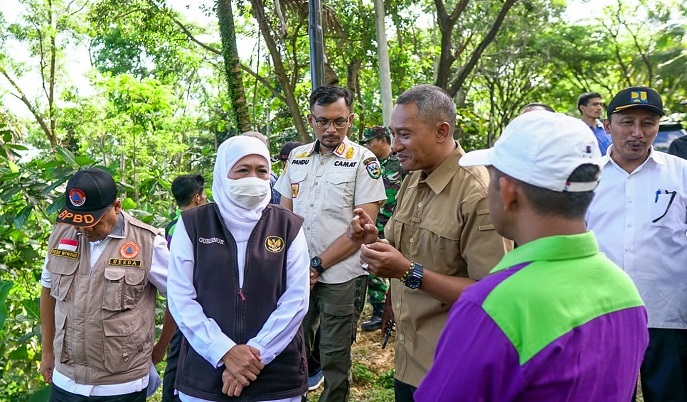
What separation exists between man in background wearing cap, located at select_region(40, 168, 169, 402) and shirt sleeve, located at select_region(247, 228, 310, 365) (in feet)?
2.41

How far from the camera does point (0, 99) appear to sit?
65.3ft

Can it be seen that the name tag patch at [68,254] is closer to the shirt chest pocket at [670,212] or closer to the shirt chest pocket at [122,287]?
the shirt chest pocket at [122,287]

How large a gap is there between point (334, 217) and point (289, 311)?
1399mm

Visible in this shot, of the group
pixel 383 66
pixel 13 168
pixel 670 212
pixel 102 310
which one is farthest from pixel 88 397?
pixel 383 66

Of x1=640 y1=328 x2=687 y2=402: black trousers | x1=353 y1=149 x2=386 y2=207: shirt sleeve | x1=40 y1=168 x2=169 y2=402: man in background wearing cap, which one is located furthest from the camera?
x1=353 y1=149 x2=386 y2=207: shirt sleeve

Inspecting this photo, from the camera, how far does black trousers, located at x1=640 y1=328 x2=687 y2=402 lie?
316 centimetres

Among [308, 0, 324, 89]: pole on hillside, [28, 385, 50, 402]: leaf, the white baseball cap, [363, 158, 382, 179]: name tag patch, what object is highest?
[308, 0, 324, 89]: pole on hillside

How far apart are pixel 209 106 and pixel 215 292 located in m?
20.9

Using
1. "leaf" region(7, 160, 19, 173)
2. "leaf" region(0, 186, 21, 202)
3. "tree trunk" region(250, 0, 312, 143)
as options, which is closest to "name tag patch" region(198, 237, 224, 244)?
"leaf" region(0, 186, 21, 202)

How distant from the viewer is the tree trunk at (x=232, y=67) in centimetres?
887

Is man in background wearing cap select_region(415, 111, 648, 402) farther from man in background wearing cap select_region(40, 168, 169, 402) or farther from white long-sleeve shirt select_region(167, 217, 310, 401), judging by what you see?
man in background wearing cap select_region(40, 168, 169, 402)

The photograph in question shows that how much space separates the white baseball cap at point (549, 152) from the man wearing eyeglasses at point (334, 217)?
248cm

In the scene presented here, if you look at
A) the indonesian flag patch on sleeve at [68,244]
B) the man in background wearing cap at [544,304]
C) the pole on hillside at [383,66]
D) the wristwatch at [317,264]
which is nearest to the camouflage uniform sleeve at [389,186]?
the wristwatch at [317,264]

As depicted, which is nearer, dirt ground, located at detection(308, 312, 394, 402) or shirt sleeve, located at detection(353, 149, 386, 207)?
shirt sleeve, located at detection(353, 149, 386, 207)
